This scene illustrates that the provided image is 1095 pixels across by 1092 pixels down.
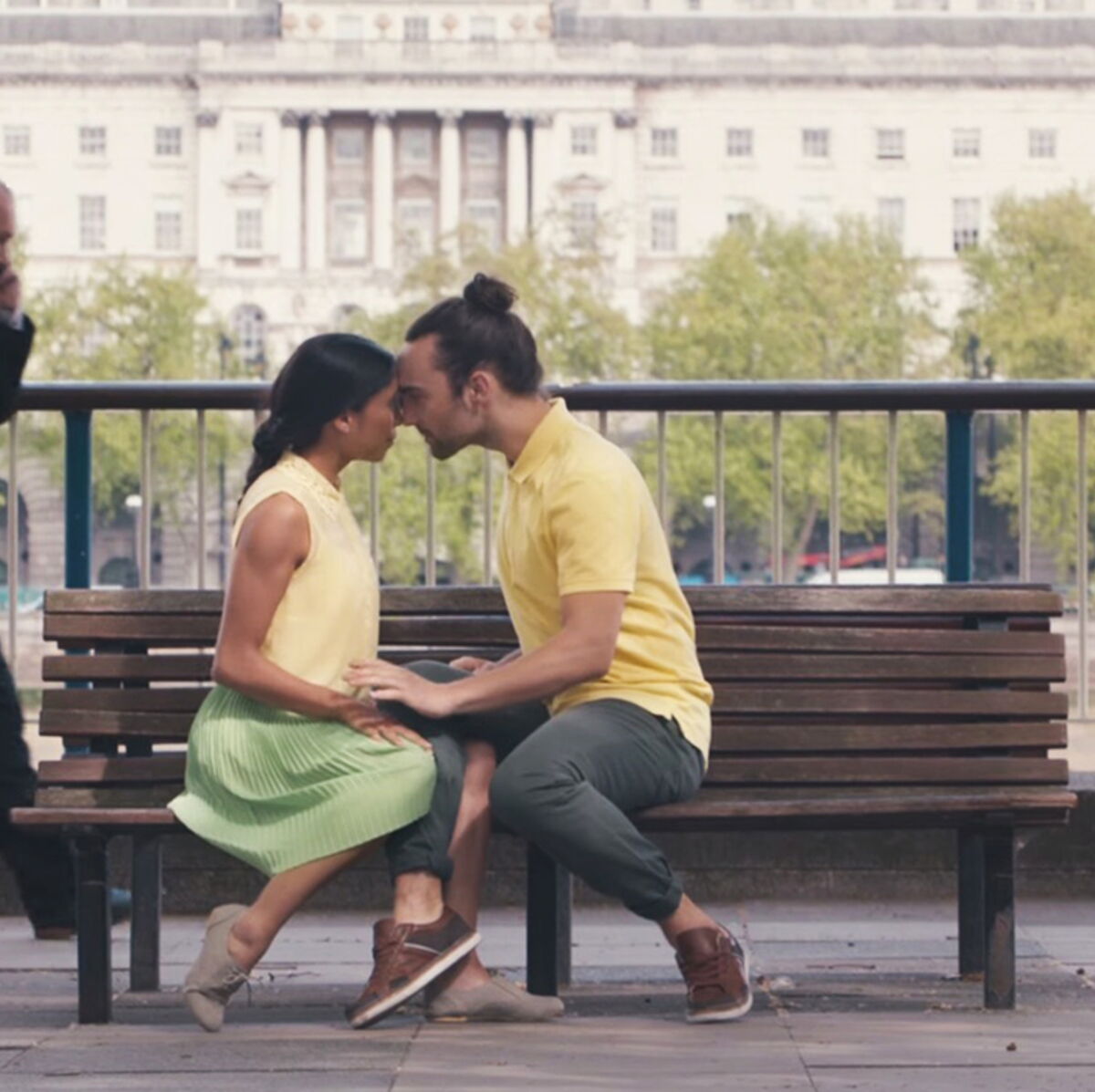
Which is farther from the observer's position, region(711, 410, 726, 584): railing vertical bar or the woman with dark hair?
region(711, 410, 726, 584): railing vertical bar

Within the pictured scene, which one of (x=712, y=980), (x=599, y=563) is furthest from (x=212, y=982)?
(x=599, y=563)

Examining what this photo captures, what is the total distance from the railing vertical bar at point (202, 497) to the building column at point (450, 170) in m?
95.4

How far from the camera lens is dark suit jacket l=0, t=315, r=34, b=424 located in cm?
527

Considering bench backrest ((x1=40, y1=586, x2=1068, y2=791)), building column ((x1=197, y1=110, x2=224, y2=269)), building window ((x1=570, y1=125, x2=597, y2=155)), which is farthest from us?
building window ((x1=570, y1=125, x2=597, y2=155))

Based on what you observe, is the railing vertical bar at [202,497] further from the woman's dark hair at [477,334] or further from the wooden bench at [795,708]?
the woman's dark hair at [477,334]

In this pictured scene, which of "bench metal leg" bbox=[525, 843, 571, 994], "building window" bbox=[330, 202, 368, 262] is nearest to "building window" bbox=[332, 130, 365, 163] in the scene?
"building window" bbox=[330, 202, 368, 262]

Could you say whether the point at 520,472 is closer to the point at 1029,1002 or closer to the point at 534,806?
the point at 534,806

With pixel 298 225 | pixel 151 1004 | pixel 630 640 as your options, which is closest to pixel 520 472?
pixel 630 640

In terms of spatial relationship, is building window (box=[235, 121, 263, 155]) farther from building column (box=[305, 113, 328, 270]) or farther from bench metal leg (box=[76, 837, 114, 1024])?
bench metal leg (box=[76, 837, 114, 1024])

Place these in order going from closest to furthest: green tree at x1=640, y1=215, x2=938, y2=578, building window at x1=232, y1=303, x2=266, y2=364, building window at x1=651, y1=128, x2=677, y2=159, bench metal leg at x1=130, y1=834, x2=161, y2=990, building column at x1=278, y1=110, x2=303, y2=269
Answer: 1. bench metal leg at x1=130, y1=834, x2=161, y2=990
2. green tree at x1=640, y1=215, x2=938, y2=578
3. building window at x1=232, y1=303, x2=266, y2=364
4. building column at x1=278, y1=110, x2=303, y2=269
5. building window at x1=651, y1=128, x2=677, y2=159

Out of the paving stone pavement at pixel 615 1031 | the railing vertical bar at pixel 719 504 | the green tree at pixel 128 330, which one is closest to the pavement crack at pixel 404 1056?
the paving stone pavement at pixel 615 1031

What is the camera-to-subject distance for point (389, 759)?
481 centimetres

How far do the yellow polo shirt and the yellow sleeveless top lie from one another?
260 mm

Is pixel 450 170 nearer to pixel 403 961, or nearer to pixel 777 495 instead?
pixel 777 495
